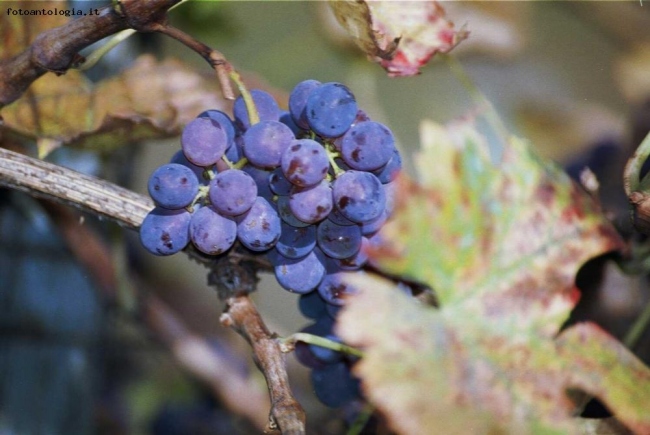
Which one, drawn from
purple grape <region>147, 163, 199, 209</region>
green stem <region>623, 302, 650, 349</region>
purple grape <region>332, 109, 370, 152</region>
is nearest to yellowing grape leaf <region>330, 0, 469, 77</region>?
purple grape <region>332, 109, 370, 152</region>

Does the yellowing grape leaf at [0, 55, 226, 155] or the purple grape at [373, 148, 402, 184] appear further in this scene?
the yellowing grape leaf at [0, 55, 226, 155]

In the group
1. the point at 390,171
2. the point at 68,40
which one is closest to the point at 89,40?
the point at 68,40

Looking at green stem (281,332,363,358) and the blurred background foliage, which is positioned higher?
green stem (281,332,363,358)

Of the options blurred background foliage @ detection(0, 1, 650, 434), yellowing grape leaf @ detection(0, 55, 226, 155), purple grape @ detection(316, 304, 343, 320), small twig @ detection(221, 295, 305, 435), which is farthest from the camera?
blurred background foliage @ detection(0, 1, 650, 434)

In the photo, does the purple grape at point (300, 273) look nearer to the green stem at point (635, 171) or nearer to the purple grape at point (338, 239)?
the purple grape at point (338, 239)

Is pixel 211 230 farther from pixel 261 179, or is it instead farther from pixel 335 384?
pixel 335 384

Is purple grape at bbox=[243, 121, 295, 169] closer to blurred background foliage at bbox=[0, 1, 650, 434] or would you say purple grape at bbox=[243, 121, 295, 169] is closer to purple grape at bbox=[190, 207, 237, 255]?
purple grape at bbox=[190, 207, 237, 255]
